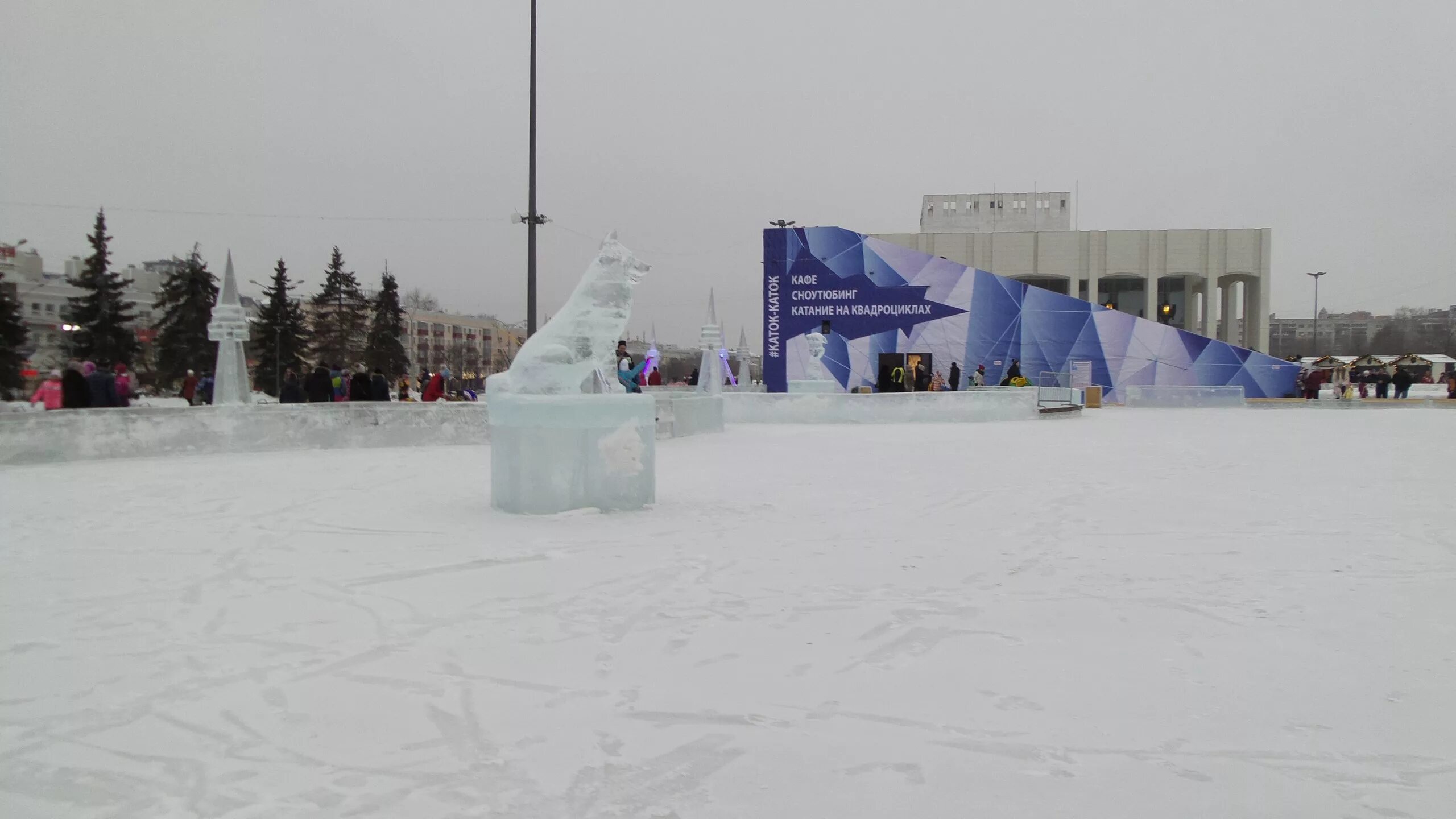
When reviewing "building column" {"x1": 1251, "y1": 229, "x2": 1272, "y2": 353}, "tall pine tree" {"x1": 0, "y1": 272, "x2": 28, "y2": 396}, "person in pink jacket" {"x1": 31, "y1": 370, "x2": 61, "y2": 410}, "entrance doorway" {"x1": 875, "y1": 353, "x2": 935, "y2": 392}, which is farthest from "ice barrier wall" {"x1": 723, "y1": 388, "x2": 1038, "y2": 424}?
"building column" {"x1": 1251, "y1": 229, "x2": 1272, "y2": 353}

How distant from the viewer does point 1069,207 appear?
49.0 meters

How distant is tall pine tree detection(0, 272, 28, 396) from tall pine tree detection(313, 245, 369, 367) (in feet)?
71.4

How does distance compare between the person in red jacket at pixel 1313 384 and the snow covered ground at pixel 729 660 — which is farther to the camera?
the person in red jacket at pixel 1313 384

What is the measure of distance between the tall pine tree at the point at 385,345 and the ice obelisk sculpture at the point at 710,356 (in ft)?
99.2

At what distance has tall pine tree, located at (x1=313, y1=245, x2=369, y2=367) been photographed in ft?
152

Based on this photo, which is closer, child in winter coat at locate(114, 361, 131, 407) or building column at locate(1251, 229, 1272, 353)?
child in winter coat at locate(114, 361, 131, 407)

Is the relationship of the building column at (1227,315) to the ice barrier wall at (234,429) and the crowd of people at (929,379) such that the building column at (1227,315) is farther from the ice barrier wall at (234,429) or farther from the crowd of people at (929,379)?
the ice barrier wall at (234,429)

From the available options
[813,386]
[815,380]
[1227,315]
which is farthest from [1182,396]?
[1227,315]

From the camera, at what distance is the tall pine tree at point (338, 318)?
4641 cm

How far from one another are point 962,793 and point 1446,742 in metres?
1.64

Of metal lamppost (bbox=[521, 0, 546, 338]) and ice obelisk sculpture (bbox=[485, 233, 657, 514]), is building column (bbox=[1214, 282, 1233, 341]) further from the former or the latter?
ice obelisk sculpture (bbox=[485, 233, 657, 514])

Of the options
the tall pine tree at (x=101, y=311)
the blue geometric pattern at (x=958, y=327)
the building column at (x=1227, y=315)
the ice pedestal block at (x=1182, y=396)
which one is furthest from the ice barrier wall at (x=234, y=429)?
the building column at (x=1227, y=315)

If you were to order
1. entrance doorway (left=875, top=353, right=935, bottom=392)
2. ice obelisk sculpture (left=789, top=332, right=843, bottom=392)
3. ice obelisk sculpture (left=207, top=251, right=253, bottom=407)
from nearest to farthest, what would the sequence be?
ice obelisk sculpture (left=207, top=251, right=253, bottom=407)
ice obelisk sculpture (left=789, top=332, right=843, bottom=392)
entrance doorway (left=875, top=353, right=935, bottom=392)

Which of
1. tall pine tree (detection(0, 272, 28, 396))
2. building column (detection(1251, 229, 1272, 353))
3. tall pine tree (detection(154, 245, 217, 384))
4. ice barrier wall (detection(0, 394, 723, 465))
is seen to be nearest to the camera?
ice barrier wall (detection(0, 394, 723, 465))
